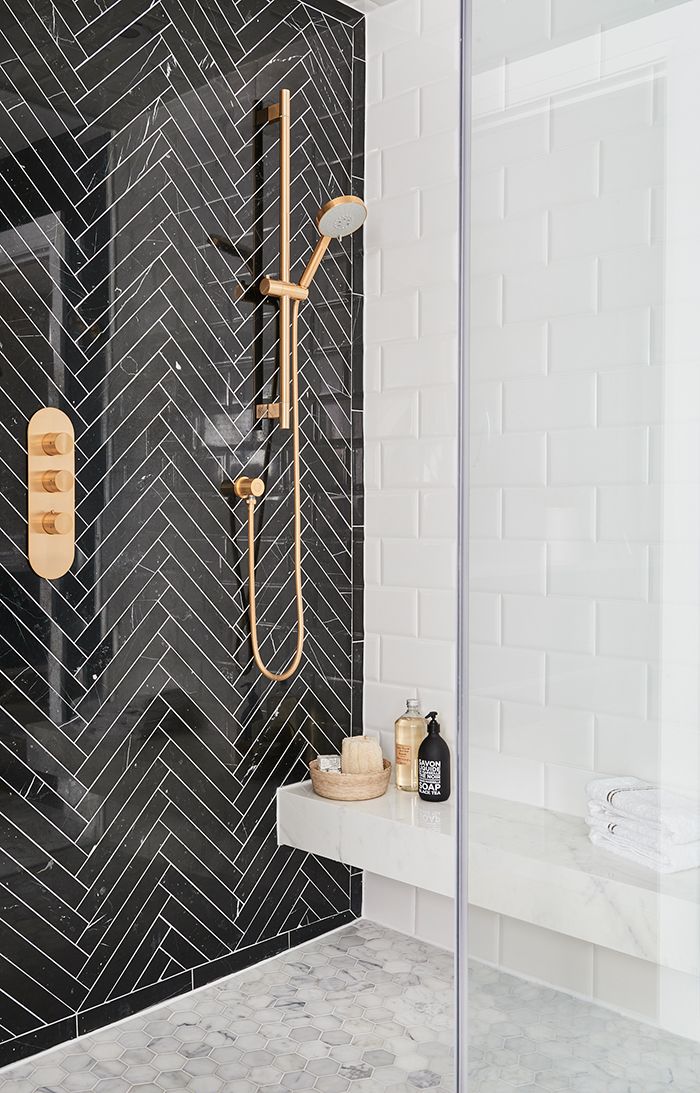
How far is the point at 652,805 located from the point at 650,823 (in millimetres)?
13

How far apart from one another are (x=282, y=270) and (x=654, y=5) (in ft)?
6.40

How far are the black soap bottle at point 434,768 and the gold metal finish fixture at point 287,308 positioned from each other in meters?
0.40

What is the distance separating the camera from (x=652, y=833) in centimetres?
55

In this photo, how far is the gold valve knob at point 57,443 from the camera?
1942 millimetres

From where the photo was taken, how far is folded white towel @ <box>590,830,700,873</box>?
1.69 feet

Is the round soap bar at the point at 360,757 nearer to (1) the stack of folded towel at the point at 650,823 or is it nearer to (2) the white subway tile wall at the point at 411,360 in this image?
(2) the white subway tile wall at the point at 411,360

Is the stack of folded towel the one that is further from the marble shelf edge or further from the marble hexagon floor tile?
the marble shelf edge

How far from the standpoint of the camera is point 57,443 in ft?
6.37

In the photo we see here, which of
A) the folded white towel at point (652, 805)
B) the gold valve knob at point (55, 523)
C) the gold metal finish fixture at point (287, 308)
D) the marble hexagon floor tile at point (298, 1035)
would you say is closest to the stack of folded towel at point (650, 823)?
the folded white towel at point (652, 805)

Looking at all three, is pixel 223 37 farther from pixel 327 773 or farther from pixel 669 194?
pixel 669 194

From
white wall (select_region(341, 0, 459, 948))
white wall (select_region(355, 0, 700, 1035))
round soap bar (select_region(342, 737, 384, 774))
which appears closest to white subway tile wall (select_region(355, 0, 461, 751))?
white wall (select_region(341, 0, 459, 948))

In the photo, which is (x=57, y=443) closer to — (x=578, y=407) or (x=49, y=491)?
(x=49, y=491)

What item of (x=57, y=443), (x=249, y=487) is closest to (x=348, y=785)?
(x=249, y=487)

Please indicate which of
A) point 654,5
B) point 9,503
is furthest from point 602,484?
point 9,503
